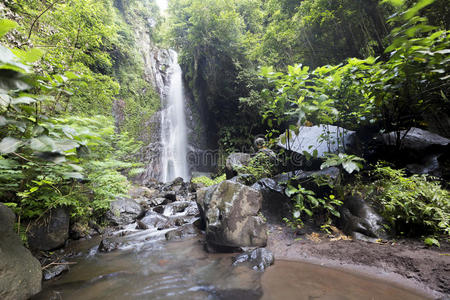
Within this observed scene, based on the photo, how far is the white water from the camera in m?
15.8

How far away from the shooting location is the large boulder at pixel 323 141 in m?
3.87

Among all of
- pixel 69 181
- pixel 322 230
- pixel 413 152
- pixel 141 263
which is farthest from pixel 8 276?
pixel 413 152

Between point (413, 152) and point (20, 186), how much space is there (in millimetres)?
7429

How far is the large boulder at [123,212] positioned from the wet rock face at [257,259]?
186 inches

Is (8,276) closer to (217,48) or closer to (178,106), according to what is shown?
(217,48)

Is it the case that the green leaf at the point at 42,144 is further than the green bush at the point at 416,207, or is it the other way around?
the green bush at the point at 416,207

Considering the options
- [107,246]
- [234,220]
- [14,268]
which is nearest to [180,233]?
[107,246]

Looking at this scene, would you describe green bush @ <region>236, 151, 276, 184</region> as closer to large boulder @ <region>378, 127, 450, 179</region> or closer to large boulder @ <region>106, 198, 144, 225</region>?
large boulder @ <region>378, 127, 450, 179</region>

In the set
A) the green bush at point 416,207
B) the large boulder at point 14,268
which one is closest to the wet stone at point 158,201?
the large boulder at point 14,268

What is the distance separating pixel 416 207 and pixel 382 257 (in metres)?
0.91

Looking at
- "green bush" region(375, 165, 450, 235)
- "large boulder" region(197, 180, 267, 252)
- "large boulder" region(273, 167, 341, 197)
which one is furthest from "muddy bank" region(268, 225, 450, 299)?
"large boulder" region(273, 167, 341, 197)

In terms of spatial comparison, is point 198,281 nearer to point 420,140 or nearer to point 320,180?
point 320,180

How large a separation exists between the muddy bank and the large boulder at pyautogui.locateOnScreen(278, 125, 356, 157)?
1662mm

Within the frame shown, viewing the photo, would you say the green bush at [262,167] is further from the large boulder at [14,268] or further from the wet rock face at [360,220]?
the large boulder at [14,268]
